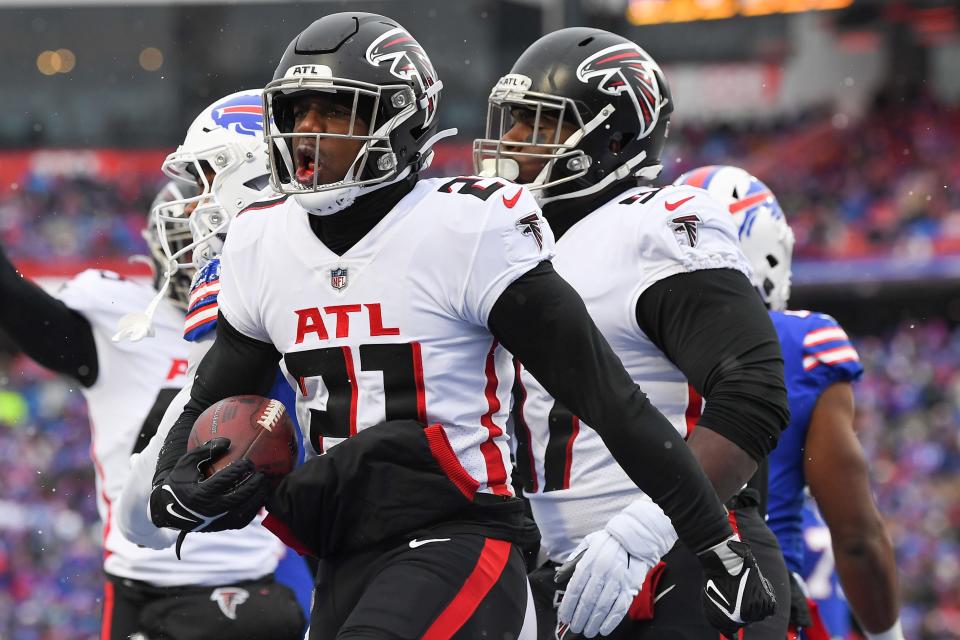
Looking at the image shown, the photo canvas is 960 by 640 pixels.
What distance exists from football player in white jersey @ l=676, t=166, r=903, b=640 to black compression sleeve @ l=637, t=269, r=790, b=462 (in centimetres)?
99

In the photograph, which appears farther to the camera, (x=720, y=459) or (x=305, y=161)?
(x=720, y=459)

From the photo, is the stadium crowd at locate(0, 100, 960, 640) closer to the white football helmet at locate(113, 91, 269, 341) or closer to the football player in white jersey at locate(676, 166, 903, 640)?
the football player in white jersey at locate(676, 166, 903, 640)

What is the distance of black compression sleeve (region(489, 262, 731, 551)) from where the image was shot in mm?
2496

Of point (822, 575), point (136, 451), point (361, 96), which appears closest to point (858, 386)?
point (822, 575)

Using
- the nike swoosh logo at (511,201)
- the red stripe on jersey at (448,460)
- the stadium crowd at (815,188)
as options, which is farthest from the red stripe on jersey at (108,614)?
the stadium crowd at (815,188)

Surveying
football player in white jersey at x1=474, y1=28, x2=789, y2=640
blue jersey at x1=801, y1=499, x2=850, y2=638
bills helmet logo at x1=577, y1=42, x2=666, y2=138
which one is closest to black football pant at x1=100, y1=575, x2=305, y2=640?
football player in white jersey at x1=474, y1=28, x2=789, y2=640

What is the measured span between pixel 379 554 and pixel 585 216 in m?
1.10

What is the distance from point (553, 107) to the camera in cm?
337

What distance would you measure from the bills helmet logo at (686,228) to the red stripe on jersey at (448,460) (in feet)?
2.51

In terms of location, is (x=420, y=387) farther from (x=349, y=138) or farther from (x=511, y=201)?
(x=349, y=138)

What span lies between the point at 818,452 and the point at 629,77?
1301 mm

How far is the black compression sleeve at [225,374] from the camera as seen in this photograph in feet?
9.24

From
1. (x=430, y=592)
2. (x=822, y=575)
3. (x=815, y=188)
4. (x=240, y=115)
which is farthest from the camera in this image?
(x=815, y=188)

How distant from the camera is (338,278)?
2623 millimetres
